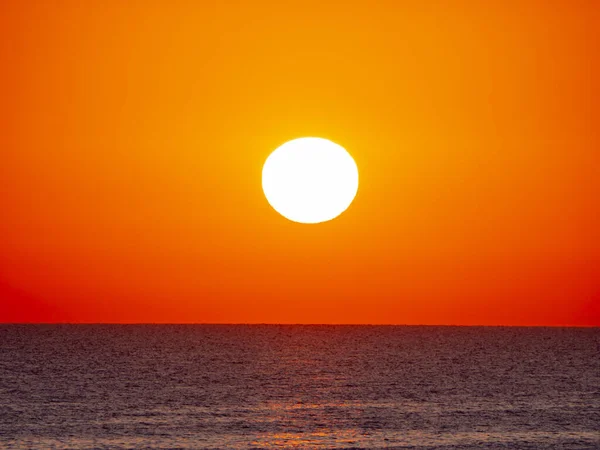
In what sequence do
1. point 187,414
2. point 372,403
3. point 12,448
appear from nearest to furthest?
point 12,448, point 187,414, point 372,403

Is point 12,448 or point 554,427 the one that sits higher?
point 554,427

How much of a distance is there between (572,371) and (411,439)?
2061 centimetres

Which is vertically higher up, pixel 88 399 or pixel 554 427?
pixel 88 399

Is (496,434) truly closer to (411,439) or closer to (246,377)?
(411,439)

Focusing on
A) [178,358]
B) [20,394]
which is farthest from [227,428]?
[178,358]

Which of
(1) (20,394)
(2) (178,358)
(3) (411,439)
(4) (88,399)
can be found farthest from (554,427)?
(2) (178,358)

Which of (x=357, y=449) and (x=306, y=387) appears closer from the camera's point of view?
(x=357, y=449)

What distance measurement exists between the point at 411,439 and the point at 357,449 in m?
1.50

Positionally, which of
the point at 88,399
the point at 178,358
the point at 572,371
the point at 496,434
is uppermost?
the point at 178,358

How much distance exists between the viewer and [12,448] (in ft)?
51.4

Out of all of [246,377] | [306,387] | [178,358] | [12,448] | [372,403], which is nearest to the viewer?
[12,448]

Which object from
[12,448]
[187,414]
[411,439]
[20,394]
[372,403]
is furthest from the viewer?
[20,394]

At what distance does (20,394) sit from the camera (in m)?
24.9

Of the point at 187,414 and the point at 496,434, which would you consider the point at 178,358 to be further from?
the point at 496,434
